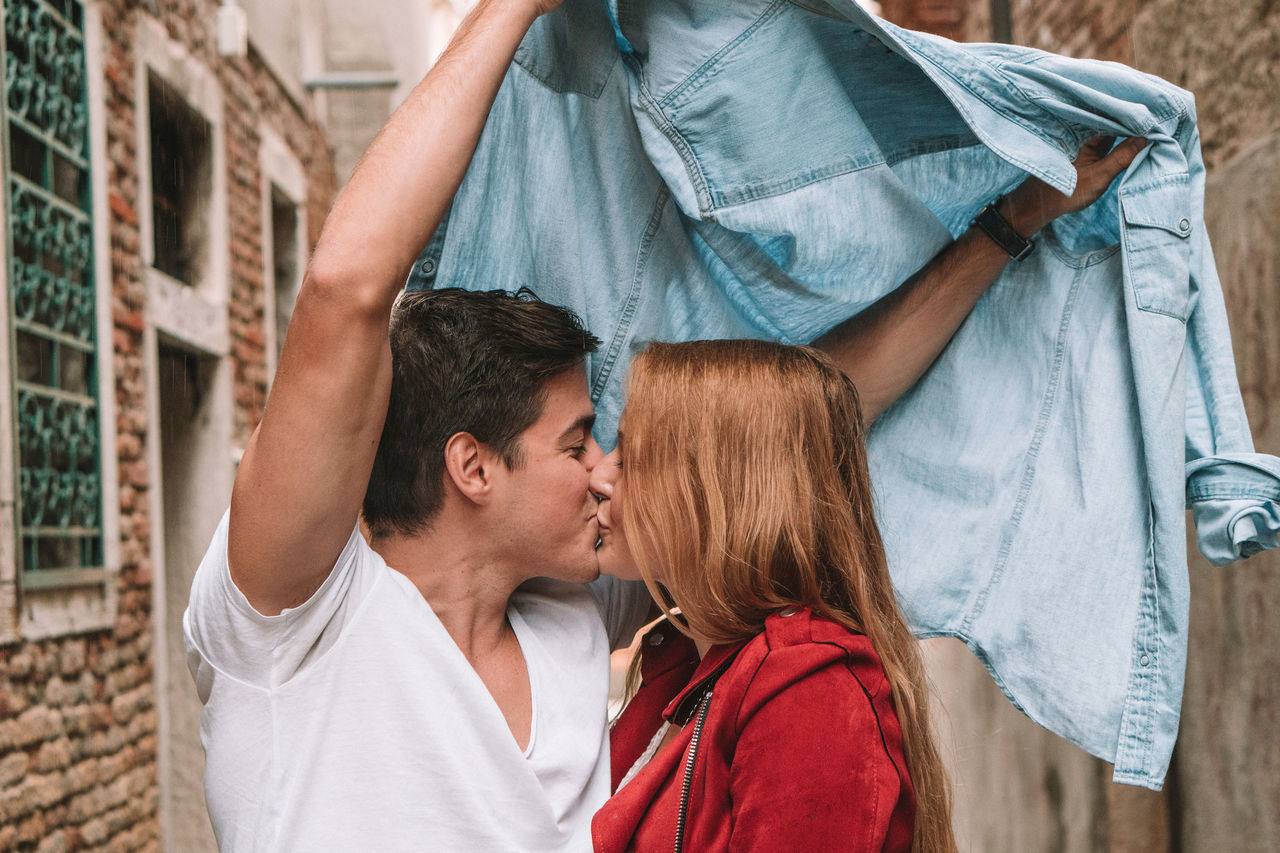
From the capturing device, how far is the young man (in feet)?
5.14

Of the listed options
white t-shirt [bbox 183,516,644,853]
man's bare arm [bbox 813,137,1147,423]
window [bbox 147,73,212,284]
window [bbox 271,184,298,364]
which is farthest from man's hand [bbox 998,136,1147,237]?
window [bbox 271,184,298,364]

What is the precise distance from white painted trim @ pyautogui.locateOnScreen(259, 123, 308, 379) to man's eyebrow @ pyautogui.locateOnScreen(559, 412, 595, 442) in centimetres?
624

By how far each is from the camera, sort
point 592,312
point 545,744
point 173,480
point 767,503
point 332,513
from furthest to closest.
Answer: point 173,480 → point 592,312 → point 545,744 → point 767,503 → point 332,513

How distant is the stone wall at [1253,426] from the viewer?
2.60m

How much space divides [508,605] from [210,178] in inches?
234

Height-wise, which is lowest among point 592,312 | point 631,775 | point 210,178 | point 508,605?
point 631,775

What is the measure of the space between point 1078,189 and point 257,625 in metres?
1.52

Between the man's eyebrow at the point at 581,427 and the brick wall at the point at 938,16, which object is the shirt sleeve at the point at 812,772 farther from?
the brick wall at the point at 938,16

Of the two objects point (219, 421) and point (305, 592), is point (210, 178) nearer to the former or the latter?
point (219, 421)

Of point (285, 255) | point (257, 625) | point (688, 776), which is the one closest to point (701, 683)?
point (688, 776)

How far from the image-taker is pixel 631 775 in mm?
2008

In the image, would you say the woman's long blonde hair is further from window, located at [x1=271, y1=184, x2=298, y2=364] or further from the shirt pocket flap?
window, located at [x1=271, y1=184, x2=298, y2=364]

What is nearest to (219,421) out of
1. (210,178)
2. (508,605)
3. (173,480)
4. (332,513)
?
(173,480)

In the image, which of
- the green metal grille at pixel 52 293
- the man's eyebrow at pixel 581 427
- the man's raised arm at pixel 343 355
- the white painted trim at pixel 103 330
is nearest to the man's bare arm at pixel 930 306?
the man's eyebrow at pixel 581 427
